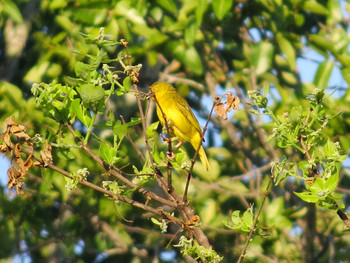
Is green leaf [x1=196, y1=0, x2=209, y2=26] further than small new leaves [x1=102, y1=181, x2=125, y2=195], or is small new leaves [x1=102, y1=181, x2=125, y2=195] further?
green leaf [x1=196, y1=0, x2=209, y2=26]

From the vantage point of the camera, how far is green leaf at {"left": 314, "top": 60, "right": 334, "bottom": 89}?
522 cm

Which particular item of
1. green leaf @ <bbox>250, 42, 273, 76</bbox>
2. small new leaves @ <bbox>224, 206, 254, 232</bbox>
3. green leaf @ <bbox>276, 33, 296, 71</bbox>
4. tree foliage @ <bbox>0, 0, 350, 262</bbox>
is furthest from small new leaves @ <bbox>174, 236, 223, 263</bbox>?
green leaf @ <bbox>276, 33, 296, 71</bbox>

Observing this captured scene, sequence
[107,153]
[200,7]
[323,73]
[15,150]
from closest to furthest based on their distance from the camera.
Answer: [15,150]
[107,153]
[200,7]
[323,73]

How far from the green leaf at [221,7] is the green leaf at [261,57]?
2.55 ft

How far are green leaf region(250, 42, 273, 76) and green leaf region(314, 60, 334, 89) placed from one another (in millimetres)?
377

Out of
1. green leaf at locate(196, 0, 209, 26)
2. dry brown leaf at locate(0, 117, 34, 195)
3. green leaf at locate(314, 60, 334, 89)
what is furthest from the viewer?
green leaf at locate(314, 60, 334, 89)

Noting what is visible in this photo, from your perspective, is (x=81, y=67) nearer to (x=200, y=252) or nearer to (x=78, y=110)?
(x=78, y=110)

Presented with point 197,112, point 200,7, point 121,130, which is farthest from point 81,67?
point 197,112

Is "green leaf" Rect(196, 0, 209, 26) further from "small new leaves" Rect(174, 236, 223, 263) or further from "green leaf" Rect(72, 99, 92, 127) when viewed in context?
"small new leaves" Rect(174, 236, 223, 263)

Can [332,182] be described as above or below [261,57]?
above

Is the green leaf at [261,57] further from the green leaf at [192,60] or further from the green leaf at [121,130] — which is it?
the green leaf at [121,130]

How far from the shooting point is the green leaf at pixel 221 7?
4586 millimetres

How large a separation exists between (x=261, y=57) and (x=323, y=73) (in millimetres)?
488

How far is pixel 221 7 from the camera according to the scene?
461cm
